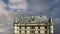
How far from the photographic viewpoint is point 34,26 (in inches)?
3258

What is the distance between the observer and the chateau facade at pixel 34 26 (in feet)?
267

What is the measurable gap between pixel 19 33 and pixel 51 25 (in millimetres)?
19824

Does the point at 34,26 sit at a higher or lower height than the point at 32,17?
lower

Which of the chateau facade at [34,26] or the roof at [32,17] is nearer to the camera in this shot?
the chateau facade at [34,26]

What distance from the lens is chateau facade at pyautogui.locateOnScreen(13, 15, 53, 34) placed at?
267ft

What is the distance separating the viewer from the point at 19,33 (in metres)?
82.7

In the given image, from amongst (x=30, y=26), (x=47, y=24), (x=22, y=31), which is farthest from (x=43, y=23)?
(x=22, y=31)

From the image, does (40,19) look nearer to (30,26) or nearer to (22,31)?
(30,26)

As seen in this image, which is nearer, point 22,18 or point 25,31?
point 25,31

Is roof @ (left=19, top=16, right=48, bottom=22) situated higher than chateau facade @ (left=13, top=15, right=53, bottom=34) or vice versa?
roof @ (left=19, top=16, right=48, bottom=22)

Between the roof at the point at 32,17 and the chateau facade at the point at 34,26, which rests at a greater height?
the roof at the point at 32,17

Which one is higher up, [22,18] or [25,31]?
[22,18]

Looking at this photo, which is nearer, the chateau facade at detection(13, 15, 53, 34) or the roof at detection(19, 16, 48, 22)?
the chateau facade at detection(13, 15, 53, 34)

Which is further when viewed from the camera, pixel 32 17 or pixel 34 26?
pixel 32 17
